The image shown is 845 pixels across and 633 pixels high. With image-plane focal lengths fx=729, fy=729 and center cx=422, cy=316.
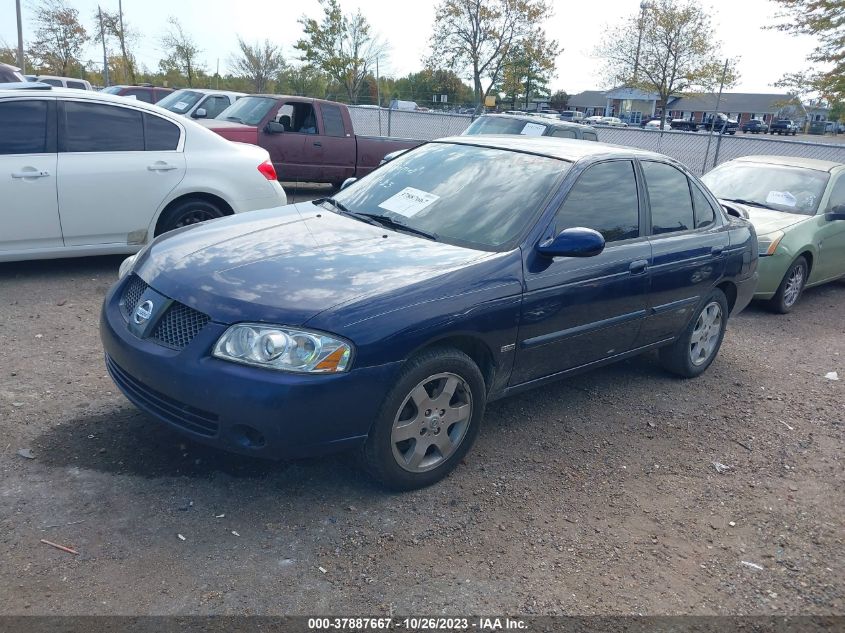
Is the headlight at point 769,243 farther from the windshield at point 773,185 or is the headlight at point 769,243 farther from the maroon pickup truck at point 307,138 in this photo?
the maroon pickup truck at point 307,138

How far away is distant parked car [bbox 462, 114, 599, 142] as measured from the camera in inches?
492

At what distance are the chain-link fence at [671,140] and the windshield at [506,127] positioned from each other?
7.83ft

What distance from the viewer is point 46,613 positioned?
2.63m

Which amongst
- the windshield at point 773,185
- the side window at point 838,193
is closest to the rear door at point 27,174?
the windshield at point 773,185

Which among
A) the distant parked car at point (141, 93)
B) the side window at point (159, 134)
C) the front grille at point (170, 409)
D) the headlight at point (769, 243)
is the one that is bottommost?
the front grille at point (170, 409)

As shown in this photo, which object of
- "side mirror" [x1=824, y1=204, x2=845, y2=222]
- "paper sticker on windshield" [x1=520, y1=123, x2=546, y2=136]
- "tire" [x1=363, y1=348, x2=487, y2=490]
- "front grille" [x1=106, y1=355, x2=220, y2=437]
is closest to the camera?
"front grille" [x1=106, y1=355, x2=220, y2=437]

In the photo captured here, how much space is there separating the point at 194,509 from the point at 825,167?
847 cm

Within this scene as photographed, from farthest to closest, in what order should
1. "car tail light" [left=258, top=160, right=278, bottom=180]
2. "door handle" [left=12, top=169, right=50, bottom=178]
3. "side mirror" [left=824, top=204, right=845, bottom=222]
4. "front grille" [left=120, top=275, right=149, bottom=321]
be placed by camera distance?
1. "side mirror" [left=824, top=204, right=845, bottom=222]
2. "car tail light" [left=258, top=160, right=278, bottom=180]
3. "door handle" [left=12, top=169, right=50, bottom=178]
4. "front grille" [left=120, top=275, right=149, bottom=321]

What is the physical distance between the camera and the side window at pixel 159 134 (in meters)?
6.80

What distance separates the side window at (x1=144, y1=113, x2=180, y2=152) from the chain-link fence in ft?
26.3

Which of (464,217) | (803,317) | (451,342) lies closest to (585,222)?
(464,217)

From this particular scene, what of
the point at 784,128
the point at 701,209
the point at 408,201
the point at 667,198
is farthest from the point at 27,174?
the point at 784,128

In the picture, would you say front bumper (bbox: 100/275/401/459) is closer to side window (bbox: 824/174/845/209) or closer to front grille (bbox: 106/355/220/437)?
front grille (bbox: 106/355/220/437)

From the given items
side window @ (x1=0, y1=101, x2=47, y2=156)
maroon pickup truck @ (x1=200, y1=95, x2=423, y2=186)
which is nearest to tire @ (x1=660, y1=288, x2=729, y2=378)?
side window @ (x1=0, y1=101, x2=47, y2=156)
